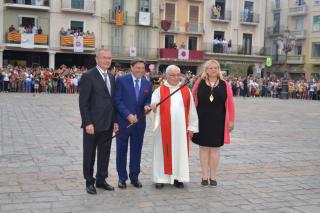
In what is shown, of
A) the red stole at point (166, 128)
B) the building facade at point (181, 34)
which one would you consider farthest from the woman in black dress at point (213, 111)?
the building facade at point (181, 34)

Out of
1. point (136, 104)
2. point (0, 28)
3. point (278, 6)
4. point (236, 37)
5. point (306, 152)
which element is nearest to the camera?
point (136, 104)

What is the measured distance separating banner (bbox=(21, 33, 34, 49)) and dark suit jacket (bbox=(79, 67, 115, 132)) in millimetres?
31675

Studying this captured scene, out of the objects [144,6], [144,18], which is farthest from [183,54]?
[144,6]

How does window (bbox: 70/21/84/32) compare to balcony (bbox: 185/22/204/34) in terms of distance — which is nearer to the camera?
window (bbox: 70/21/84/32)

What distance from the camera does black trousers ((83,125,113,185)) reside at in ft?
19.9

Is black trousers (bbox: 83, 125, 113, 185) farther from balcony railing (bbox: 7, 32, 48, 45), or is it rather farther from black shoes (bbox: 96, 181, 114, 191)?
balcony railing (bbox: 7, 32, 48, 45)

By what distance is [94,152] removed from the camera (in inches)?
243

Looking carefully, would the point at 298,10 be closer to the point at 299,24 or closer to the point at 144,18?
the point at 299,24

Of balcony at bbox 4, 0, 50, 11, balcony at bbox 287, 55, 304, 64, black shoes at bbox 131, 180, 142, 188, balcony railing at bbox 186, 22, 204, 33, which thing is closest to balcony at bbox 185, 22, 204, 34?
balcony railing at bbox 186, 22, 204, 33

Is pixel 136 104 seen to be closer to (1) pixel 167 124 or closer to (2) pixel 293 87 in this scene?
(1) pixel 167 124

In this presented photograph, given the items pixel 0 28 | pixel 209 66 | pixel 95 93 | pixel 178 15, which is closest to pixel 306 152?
pixel 209 66

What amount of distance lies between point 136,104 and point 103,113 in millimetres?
563

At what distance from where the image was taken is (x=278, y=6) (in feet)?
178

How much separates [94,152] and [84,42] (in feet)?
108
